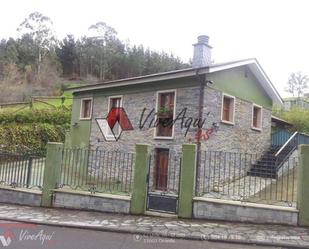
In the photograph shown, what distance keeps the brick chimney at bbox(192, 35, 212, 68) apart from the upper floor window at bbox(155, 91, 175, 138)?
2.21 meters

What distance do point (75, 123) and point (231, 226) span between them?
1319cm

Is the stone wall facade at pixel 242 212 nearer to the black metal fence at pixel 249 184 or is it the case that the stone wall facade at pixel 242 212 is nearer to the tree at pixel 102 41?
the black metal fence at pixel 249 184

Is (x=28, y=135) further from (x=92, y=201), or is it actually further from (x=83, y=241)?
(x=83, y=241)

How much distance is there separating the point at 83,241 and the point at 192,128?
7685 mm

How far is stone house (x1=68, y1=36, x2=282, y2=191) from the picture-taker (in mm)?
12820

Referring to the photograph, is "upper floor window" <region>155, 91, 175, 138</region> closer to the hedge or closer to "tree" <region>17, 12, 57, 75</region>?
the hedge

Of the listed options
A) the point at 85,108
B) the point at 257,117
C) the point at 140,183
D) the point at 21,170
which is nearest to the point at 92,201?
the point at 140,183

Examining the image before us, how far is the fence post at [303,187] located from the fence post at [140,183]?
11.2 ft

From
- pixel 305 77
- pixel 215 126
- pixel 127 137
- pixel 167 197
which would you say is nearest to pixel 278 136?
pixel 215 126

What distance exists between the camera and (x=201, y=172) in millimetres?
12578

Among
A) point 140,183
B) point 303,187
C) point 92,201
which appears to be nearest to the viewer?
point 303,187

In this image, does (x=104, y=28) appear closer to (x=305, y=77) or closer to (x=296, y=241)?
(x=305, y=77)

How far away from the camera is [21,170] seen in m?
9.64

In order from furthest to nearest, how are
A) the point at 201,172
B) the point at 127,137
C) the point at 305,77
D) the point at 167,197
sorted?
the point at 305,77 → the point at 127,137 → the point at 201,172 → the point at 167,197
